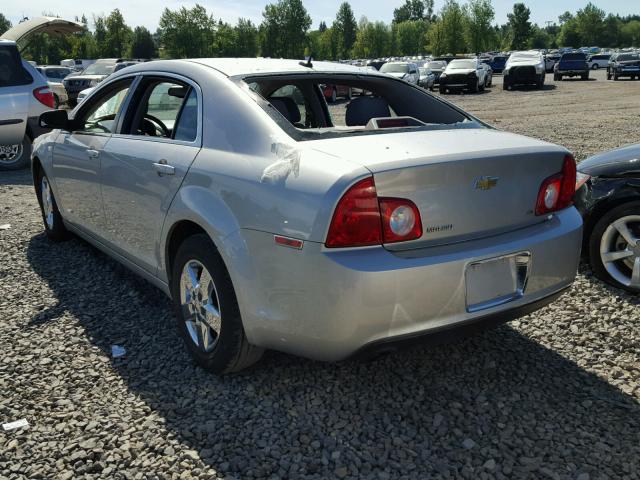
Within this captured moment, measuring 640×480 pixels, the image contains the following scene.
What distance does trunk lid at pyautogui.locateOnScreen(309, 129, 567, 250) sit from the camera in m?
2.57

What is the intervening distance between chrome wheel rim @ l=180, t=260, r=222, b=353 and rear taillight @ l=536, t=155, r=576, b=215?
1627mm

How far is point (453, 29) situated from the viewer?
305 feet

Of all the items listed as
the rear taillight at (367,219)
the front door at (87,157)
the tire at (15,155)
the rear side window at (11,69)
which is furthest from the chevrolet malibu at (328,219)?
the tire at (15,155)

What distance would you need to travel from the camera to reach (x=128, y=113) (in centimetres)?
400

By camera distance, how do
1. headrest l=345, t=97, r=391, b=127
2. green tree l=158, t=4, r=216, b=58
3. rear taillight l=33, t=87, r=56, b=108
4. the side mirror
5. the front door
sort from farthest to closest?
green tree l=158, t=4, r=216, b=58 → rear taillight l=33, t=87, r=56, b=108 → the side mirror → the front door → headrest l=345, t=97, r=391, b=127

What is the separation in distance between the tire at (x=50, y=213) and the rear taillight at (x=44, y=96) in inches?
190

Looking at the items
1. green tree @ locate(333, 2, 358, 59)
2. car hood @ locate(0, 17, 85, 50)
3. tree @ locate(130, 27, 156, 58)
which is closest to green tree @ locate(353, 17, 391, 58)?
green tree @ locate(333, 2, 358, 59)

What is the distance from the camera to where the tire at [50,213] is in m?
5.41

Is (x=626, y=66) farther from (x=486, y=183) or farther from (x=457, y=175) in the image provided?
(x=457, y=175)

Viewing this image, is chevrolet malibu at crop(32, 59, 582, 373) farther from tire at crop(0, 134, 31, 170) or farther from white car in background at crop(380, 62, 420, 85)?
white car in background at crop(380, 62, 420, 85)

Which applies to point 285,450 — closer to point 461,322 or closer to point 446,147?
point 461,322

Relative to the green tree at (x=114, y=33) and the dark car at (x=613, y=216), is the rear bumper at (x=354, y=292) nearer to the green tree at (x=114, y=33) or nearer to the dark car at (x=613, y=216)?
the dark car at (x=613, y=216)

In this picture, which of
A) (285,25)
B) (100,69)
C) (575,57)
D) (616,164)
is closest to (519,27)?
(285,25)

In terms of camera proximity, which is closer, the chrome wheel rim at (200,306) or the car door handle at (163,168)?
the chrome wheel rim at (200,306)
